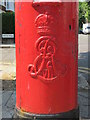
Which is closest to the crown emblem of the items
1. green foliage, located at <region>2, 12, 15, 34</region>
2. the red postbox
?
the red postbox

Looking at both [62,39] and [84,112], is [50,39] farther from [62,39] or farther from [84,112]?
[84,112]

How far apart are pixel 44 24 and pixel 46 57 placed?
40 cm

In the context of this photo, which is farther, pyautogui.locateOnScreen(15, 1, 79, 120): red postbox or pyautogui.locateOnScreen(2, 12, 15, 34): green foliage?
pyautogui.locateOnScreen(2, 12, 15, 34): green foliage

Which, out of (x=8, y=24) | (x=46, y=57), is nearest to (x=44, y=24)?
(x=46, y=57)

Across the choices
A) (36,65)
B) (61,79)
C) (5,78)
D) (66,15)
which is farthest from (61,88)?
(5,78)

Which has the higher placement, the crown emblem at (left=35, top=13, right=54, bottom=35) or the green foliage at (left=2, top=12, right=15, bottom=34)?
the green foliage at (left=2, top=12, right=15, bottom=34)

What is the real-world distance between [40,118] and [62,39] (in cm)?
104

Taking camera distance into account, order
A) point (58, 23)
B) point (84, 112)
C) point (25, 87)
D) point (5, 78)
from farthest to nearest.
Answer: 1. point (5, 78)
2. point (84, 112)
3. point (25, 87)
4. point (58, 23)

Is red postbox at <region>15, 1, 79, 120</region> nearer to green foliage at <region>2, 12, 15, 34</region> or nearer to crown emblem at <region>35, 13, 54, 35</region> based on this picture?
crown emblem at <region>35, 13, 54, 35</region>

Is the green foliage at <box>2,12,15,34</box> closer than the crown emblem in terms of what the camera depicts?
No

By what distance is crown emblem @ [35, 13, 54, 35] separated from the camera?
296 cm

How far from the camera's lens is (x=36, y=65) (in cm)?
307

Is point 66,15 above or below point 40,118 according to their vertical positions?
above

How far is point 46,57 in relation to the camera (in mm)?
3043
